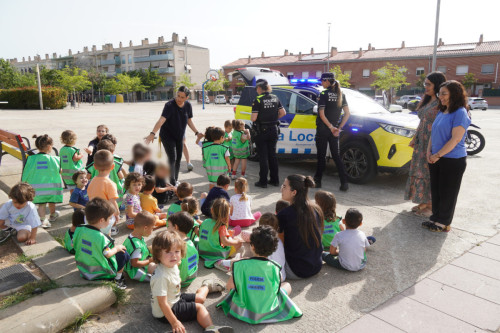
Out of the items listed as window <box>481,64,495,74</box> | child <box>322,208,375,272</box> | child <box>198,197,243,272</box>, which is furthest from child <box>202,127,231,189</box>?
window <box>481,64,495,74</box>

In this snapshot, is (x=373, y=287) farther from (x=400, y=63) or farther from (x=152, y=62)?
(x=152, y=62)

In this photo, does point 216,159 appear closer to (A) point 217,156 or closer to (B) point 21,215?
(A) point 217,156

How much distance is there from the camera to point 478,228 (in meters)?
4.97

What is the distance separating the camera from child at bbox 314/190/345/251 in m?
4.07

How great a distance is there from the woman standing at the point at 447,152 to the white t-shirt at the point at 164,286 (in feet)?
11.4

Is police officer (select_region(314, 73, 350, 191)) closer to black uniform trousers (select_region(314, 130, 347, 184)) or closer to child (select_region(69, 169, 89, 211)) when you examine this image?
black uniform trousers (select_region(314, 130, 347, 184))

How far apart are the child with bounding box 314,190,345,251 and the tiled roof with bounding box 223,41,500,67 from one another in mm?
55258

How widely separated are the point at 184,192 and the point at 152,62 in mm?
85687

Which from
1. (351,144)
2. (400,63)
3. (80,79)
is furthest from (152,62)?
(351,144)

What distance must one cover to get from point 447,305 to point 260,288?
1.67 meters

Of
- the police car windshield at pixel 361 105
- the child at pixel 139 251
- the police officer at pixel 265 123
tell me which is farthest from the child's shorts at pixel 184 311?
the police car windshield at pixel 361 105

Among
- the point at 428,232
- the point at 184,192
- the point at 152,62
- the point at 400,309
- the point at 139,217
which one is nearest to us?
the point at 400,309

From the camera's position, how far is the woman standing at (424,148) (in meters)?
5.12

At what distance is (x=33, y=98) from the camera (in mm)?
34938
